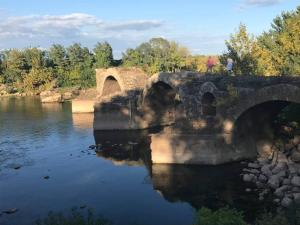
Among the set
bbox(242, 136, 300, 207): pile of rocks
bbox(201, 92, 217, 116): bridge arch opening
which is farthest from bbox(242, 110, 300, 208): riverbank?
bbox(201, 92, 217, 116): bridge arch opening

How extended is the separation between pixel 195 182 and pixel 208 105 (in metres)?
7.60

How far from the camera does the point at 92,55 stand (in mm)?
129500

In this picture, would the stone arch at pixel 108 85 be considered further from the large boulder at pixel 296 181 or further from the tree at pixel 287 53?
the large boulder at pixel 296 181

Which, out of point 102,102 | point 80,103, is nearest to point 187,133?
point 102,102

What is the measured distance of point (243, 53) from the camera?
4716 cm

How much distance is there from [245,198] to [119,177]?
11099 mm

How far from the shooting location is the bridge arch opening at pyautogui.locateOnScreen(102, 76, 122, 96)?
60562 mm

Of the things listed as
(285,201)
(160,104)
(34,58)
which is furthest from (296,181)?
(34,58)

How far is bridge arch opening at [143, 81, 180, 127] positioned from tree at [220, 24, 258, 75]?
27.6 ft

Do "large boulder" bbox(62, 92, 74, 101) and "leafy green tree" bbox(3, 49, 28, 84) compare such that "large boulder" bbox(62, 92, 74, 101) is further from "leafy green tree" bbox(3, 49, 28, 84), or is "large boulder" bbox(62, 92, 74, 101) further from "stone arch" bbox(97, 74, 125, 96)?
"stone arch" bbox(97, 74, 125, 96)

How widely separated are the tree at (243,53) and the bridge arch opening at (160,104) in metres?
8.41

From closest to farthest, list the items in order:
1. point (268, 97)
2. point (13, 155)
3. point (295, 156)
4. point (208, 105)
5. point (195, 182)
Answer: point (268, 97) → point (195, 182) → point (295, 156) → point (208, 105) → point (13, 155)

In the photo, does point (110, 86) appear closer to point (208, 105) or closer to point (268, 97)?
point (208, 105)

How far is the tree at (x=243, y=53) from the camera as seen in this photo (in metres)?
46.4
